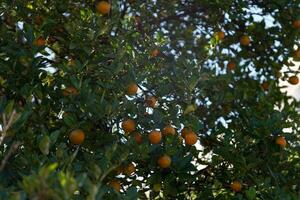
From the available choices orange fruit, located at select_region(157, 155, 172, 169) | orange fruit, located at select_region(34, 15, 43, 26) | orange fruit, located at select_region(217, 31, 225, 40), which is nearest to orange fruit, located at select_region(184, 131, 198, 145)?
orange fruit, located at select_region(157, 155, 172, 169)

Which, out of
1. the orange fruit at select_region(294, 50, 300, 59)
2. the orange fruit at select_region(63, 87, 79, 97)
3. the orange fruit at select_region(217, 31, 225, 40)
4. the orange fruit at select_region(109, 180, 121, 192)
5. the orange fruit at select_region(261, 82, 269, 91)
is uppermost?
the orange fruit at select_region(217, 31, 225, 40)

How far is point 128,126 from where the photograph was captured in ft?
9.64

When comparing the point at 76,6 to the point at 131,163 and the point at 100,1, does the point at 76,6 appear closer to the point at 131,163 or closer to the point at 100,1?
the point at 100,1

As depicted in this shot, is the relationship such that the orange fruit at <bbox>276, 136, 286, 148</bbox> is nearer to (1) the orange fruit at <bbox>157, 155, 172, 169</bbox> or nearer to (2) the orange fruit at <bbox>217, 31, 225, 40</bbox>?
(1) the orange fruit at <bbox>157, 155, 172, 169</bbox>

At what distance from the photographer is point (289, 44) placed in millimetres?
4293

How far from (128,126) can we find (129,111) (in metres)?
0.08

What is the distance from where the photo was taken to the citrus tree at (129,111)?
281 cm

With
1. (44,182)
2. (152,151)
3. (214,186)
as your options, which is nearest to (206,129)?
(214,186)

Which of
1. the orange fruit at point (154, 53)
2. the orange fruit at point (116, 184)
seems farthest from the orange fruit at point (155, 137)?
the orange fruit at point (154, 53)

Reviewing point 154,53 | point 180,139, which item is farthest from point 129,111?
point 154,53

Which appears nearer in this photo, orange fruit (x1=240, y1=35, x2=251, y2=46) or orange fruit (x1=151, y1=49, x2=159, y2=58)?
orange fruit (x1=151, y1=49, x2=159, y2=58)

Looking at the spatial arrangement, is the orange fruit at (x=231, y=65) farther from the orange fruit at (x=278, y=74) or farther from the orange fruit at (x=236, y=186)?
the orange fruit at (x=236, y=186)

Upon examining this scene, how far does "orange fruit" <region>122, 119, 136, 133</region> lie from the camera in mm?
2939

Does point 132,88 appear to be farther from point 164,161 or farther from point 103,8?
point 103,8
